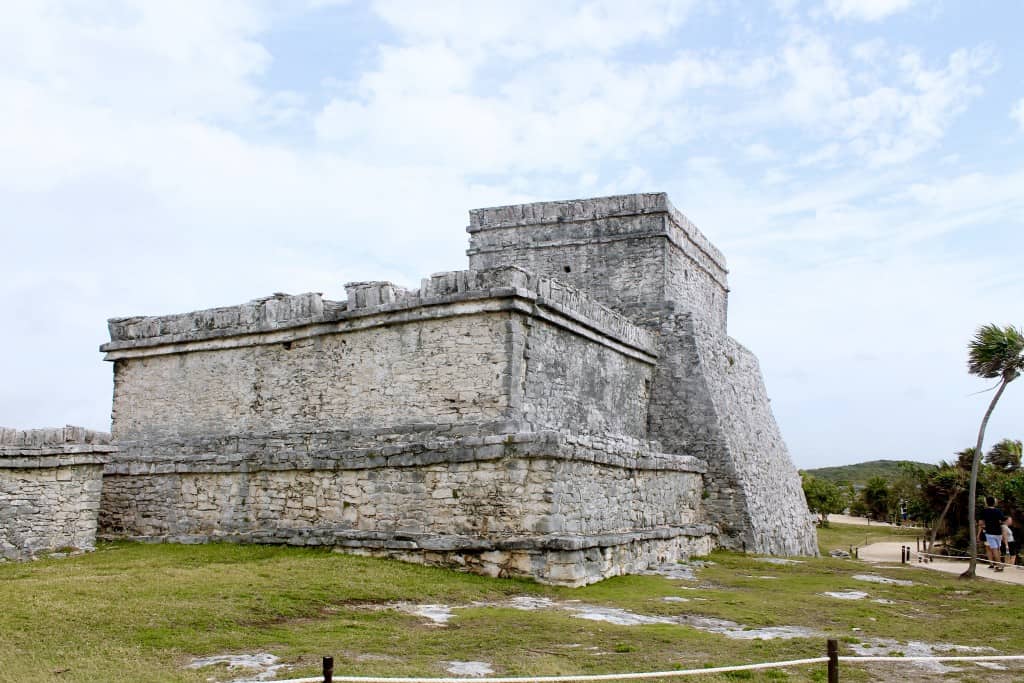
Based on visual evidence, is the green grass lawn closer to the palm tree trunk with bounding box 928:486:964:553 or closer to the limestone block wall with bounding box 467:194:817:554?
the limestone block wall with bounding box 467:194:817:554

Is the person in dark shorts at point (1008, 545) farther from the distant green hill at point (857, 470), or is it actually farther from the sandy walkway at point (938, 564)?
the distant green hill at point (857, 470)

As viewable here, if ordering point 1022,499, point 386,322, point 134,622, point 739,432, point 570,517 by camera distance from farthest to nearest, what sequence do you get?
1. point 1022,499
2. point 739,432
3. point 386,322
4. point 570,517
5. point 134,622

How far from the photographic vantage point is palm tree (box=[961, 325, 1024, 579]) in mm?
13617

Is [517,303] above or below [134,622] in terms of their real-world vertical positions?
above

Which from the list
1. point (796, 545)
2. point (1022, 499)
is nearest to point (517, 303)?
point (796, 545)

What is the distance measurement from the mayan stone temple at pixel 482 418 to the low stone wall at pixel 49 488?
1207 mm

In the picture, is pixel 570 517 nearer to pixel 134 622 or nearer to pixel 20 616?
pixel 134 622

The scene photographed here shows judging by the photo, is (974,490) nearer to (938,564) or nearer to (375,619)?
(938,564)

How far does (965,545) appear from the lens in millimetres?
20062

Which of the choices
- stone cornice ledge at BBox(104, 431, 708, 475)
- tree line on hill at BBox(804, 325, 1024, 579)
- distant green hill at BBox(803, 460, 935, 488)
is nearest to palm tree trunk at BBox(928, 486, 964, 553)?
tree line on hill at BBox(804, 325, 1024, 579)

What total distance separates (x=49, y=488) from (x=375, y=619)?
590 cm

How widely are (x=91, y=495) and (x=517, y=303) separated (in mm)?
6203

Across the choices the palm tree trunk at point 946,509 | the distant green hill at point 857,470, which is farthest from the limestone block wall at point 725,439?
the distant green hill at point 857,470

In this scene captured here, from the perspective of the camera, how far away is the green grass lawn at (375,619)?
21.0ft
